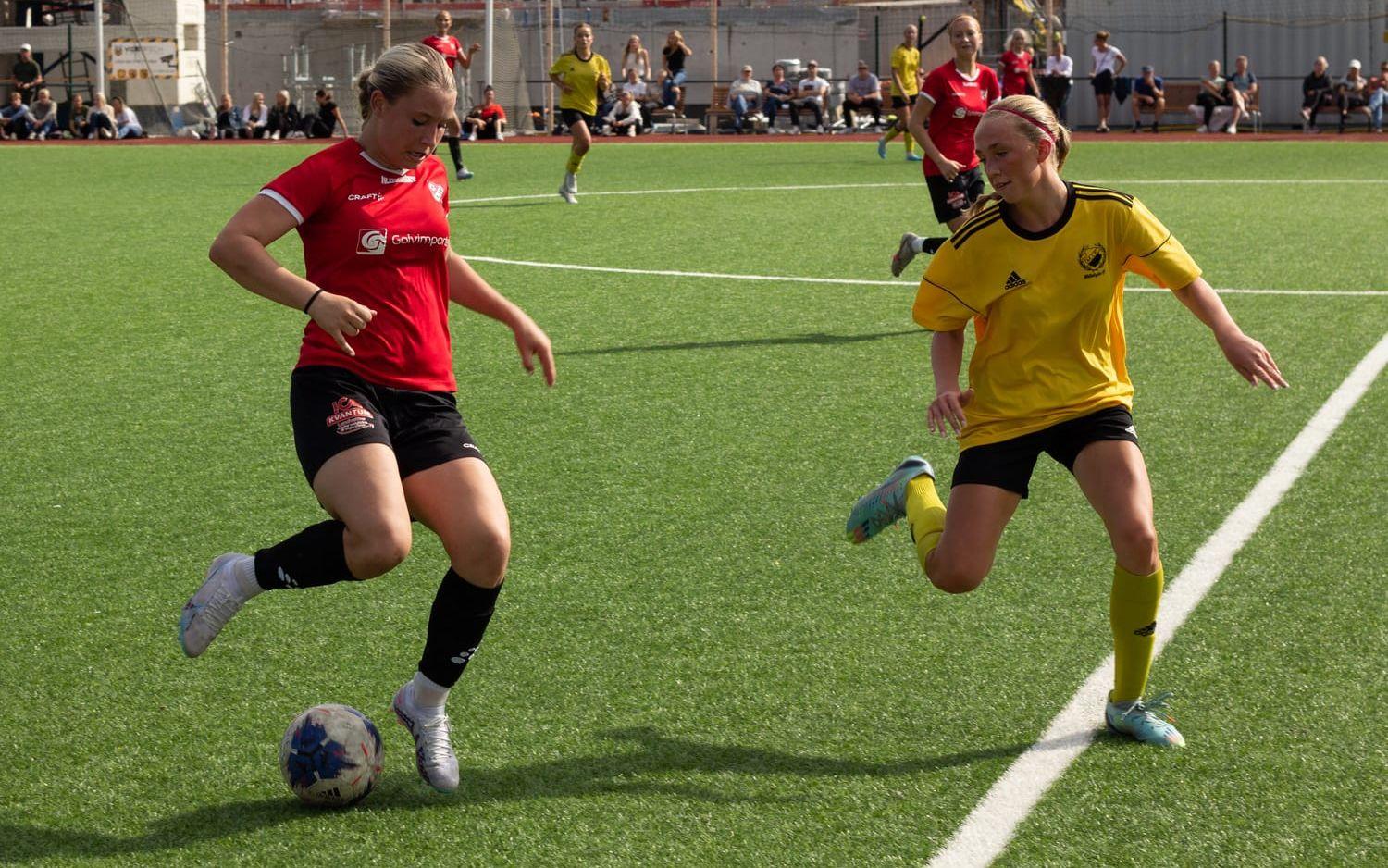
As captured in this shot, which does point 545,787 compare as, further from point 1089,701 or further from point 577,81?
point 577,81

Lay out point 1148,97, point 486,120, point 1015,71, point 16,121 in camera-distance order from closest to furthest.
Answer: point 1015,71, point 1148,97, point 486,120, point 16,121

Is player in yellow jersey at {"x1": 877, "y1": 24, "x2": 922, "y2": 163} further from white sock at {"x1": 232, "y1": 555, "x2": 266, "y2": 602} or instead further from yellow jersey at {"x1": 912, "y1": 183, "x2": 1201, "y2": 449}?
white sock at {"x1": 232, "y1": 555, "x2": 266, "y2": 602}

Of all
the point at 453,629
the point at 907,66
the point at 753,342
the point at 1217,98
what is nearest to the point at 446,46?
the point at 907,66

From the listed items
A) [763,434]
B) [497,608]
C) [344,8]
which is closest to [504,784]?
[497,608]

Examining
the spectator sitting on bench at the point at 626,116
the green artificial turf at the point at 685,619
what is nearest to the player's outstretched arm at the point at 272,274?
the green artificial turf at the point at 685,619

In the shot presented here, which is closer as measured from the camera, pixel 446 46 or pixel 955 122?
pixel 955 122

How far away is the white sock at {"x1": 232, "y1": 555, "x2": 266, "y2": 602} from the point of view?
14.7 ft

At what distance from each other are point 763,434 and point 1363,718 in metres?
3.86

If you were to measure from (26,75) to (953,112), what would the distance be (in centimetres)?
2997

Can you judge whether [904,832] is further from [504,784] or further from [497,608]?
[497,608]

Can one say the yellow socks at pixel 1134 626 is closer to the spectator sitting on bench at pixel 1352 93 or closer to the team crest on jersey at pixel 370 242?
the team crest on jersey at pixel 370 242

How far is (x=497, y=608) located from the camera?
5.59m

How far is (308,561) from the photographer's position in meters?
4.34

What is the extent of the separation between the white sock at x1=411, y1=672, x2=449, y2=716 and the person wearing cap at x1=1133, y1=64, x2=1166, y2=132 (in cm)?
3119
